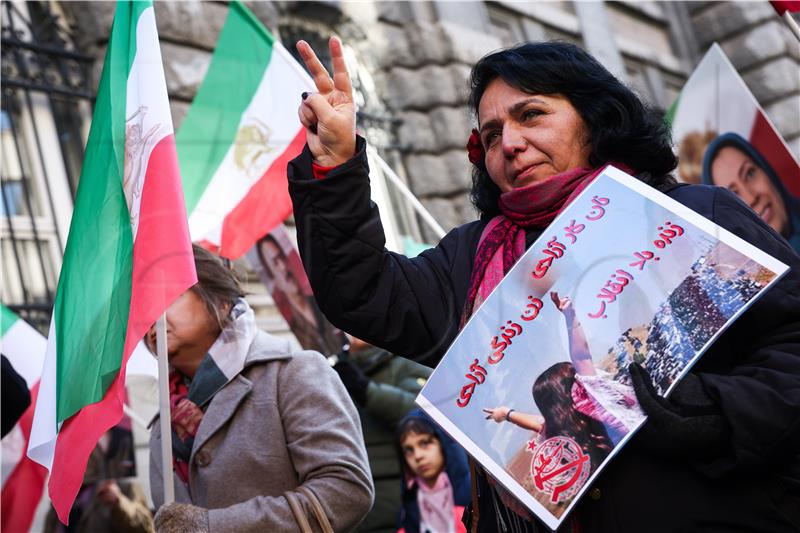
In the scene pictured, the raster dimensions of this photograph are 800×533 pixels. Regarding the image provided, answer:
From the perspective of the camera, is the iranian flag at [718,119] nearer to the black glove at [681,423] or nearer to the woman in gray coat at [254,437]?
the woman in gray coat at [254,437]

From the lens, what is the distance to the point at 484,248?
1878 millimetres

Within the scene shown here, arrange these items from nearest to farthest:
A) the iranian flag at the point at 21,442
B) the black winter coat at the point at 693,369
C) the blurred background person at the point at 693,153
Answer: the black winter coat at the point at 693,369 → the iranian flag at the point at 21,442 → the blurred background person at the point at 693,153

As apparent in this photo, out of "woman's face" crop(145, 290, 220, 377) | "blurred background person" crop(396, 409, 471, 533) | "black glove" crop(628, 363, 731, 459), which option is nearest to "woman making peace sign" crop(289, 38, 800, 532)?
"black glove" crop(628, 363, 731, 459)

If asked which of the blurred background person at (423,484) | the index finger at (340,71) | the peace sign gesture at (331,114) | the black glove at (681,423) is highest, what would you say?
the index finger at (340,71)

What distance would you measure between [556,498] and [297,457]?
844mm

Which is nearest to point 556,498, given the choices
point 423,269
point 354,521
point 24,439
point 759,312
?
point 759,312

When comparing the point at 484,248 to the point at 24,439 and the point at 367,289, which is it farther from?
the point at 24,439

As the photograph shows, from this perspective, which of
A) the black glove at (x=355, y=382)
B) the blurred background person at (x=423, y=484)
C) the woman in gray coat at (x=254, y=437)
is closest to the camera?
the woman in gray coat at (x=254, y=437)

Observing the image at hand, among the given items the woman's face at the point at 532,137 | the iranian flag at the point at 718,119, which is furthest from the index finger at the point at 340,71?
the iranian flag at the point at 718,119

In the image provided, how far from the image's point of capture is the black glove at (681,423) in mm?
1508

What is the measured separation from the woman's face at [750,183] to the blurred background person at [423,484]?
1.50 m

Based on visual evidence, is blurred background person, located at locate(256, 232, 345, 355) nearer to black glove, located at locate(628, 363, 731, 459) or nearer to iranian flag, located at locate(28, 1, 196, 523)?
iranian flag, located at locate(28, 1, 196, 523)

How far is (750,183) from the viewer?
14.0ft

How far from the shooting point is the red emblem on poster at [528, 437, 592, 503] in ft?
4.99
